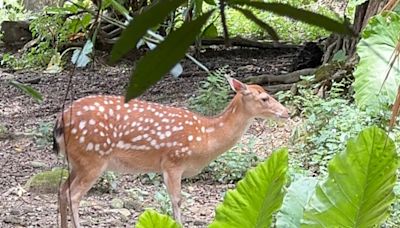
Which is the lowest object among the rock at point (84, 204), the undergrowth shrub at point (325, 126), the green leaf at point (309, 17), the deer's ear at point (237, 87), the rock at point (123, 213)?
the rock at point (84, 204)

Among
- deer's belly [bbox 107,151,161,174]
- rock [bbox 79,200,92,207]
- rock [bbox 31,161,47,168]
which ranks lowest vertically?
rock [bbox 31,161,47,168]

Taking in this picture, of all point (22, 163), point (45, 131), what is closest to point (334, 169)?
point (22, 163)

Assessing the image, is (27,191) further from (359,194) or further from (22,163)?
(359,194)

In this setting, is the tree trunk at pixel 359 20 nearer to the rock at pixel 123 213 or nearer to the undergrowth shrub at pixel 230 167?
the undergrowth shrub at pixel 230 167

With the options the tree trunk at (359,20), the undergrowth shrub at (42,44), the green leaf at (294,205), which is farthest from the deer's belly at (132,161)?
the undergrowth shrub at (42,44)

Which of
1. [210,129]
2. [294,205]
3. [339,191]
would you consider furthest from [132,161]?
[339,191]

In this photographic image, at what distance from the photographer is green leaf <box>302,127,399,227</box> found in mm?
1975

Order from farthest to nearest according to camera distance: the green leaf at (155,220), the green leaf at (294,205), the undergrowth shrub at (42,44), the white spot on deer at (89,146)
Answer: the undergrowth shrub at (42,44), the white spot on deer at (89,146), the green leaf at (294,205), the green leaf at (155,220)

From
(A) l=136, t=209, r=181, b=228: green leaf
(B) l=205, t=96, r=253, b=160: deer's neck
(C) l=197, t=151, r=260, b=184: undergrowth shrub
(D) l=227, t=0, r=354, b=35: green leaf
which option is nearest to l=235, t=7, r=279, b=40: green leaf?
(D) l=227, t=0, r=354, b=35: green leaf

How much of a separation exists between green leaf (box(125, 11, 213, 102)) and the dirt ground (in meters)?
2.43

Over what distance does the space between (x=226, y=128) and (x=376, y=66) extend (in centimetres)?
103

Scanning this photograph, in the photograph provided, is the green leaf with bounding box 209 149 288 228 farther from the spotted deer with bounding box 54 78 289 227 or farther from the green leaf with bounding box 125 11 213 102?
the spotted deer with bounding box 54 78 289 227

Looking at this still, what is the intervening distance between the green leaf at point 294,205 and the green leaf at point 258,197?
0.28 m

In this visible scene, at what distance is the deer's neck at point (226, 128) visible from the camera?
407 centimetres
